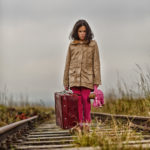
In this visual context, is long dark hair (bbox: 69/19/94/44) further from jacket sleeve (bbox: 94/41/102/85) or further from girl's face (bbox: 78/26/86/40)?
jacket sleeve (bbox: 94/41/102/85)

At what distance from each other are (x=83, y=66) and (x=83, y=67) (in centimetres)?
2

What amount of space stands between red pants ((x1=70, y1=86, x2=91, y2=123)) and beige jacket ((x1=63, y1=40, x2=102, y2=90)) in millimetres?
101

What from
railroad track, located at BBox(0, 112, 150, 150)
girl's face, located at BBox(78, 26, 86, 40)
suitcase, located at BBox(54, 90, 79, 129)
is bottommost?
railroad track, located at BBox(0, 112, 150, 150)

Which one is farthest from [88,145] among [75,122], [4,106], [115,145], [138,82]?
[4,106]

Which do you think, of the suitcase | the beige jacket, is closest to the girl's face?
the beige jacket

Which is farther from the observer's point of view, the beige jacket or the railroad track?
the beige jacket

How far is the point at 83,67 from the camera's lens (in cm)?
516

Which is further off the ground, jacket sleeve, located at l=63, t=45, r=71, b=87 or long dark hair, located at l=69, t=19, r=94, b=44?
long dark hair, located at l=69, t=19, r=94, b=44

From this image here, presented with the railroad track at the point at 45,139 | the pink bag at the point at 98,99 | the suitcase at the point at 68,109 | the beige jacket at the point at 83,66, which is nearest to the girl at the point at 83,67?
the beige jacket at the point at 83,66

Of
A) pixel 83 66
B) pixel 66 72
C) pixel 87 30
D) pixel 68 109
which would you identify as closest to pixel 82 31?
pixel 87 30

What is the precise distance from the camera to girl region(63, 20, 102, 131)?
5117 mm

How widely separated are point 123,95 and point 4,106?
3856mm

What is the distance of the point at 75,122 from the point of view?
16.9 feet

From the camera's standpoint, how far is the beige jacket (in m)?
5.11
